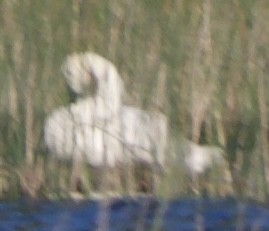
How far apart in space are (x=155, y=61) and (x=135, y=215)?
1.94 feet

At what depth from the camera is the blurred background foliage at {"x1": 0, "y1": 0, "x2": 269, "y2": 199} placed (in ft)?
14.4

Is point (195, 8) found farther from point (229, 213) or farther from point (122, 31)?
point (229, 213)

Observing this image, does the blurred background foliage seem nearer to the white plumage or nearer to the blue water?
the white plumage

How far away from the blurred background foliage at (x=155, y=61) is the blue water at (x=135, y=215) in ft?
0.63

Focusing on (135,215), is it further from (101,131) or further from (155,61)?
(155,61)

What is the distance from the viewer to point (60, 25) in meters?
4.54

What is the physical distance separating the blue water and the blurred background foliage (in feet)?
0.63

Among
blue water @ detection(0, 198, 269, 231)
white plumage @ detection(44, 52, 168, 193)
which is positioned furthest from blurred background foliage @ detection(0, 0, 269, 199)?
blue water @ detection(0, 198, 269, 231)

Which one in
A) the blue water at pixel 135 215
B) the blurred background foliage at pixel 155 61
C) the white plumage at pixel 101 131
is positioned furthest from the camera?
the blurred background foliage at pixel 155 61

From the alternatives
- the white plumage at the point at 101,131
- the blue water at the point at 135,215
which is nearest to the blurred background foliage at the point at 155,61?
the white plumage at the point at 101,131

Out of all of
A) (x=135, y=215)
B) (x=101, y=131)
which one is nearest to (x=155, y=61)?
(x=101, y=131)

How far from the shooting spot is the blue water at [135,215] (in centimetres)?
387

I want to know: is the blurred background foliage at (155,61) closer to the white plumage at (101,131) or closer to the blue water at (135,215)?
the white plumage at (101,131)

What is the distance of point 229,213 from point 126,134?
489 millimetres
